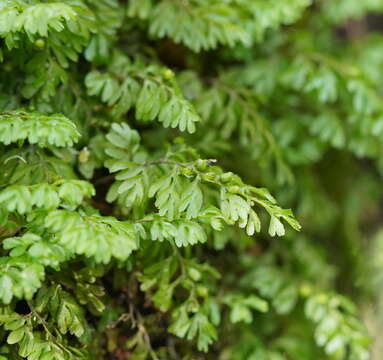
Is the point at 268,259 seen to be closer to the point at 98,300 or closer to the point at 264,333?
the point at 264,333

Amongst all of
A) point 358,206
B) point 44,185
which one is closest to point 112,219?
point 44,185

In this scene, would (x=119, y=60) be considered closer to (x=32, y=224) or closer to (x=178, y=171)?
(x=178, y=171)

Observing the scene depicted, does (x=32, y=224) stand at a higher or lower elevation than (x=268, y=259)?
higher

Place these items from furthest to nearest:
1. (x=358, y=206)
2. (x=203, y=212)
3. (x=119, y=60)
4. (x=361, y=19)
A: (x=361, y=19)
(x=358, y=206)
(x=119, y=60)
(x=203, y=212)

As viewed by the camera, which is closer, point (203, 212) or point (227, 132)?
point (203, 212)

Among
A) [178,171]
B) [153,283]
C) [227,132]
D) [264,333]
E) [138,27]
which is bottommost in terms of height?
[264,333]

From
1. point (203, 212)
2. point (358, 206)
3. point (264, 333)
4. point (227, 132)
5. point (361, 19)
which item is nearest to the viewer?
point (203, 212)

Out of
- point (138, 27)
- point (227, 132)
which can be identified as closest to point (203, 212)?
point (227, 132)
